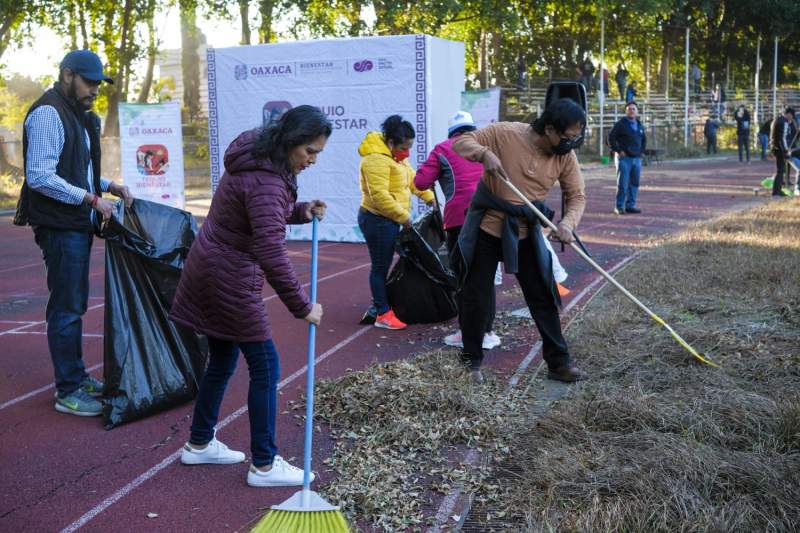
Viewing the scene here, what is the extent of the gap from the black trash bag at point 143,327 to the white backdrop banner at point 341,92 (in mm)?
7236

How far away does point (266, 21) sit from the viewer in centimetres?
3077

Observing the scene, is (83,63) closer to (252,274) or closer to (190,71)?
(252,274)

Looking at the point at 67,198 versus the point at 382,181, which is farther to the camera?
the point at 382,181

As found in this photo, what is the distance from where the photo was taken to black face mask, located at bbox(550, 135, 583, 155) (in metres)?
5.36

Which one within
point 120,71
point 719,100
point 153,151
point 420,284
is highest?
point 120,71

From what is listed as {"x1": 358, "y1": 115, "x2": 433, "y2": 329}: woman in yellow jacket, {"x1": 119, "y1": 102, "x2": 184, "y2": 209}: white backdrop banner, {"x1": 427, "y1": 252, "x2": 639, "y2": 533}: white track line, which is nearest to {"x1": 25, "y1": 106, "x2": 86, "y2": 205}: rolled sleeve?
{"x1": 427, "y1": 252, "x2": 639, "y2": 533}: white track line

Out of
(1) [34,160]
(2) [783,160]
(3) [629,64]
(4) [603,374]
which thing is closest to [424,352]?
(4) [603,374]

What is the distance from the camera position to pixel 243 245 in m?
4.02

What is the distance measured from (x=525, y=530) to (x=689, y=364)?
259 cm

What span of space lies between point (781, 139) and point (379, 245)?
13843 mm

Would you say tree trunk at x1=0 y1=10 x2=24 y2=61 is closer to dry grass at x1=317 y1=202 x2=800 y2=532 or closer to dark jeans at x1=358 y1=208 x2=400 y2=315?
dark jeans at x1=358 y1=208 x2=400 y2=315

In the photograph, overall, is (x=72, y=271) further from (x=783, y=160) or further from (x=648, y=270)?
(x=783, y=160)

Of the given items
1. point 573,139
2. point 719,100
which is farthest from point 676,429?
point 719,100

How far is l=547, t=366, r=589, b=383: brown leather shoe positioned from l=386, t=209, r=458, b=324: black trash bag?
72.2 inches
